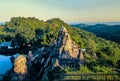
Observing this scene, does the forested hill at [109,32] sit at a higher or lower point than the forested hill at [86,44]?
lower

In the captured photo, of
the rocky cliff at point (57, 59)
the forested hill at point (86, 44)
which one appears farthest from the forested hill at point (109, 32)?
the rocky cliff at point (57, 59)

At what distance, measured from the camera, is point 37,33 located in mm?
53406

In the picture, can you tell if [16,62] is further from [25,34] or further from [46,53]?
[25,34]

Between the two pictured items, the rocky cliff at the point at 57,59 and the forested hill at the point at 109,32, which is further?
the forested hill at the point at 109,32

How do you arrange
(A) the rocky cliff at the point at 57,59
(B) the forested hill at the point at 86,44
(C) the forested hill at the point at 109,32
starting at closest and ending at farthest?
1. (A) the rocky cliff at the point at 57,59
2. (B) the forested hill at the point at 86,44
3. (C) the forested hill at the point at 109,32

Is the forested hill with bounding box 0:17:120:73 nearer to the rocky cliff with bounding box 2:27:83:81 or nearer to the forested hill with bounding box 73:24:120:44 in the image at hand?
the rocky cliff with bounding box 2:27:83:81

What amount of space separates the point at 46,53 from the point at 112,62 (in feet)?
20.8

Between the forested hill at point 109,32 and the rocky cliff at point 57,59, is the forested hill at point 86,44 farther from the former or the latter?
the forested hill at point 109,32

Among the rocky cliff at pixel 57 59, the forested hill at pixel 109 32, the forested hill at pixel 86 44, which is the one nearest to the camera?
the rocky cliff at pixel 57 59

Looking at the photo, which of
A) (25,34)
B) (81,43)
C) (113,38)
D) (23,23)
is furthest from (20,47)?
(113,38)

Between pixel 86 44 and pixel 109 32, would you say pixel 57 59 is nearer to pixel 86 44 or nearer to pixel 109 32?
pixel 86 44

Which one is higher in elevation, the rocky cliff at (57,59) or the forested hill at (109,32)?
the rocky cliff at (57,59)

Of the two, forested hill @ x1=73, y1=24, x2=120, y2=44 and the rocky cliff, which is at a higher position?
the rocky cliff

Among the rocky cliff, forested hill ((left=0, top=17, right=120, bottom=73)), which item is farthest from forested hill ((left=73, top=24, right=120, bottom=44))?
the rocky cliff
